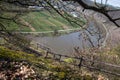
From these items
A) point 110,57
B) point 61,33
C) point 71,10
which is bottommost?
point 61,33

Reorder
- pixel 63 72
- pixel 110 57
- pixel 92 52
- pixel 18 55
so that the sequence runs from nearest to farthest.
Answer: pixel 63 72 < pixel 18 55 < pixel 92 52 < pixel 110 57

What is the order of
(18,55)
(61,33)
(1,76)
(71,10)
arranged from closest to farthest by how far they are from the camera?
(1,76) < (18,55) < (71,10) < (61,33)

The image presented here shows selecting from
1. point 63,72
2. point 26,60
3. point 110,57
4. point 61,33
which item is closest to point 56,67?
point 63,72

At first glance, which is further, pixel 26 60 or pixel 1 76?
pixel 26 60

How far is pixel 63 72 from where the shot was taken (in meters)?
6.83

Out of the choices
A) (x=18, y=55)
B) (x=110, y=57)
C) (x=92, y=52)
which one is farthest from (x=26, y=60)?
(x=110, y=57)

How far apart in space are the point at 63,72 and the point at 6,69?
4.42 feet

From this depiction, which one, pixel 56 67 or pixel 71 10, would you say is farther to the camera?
pixel 71 10

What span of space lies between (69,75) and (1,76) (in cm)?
156

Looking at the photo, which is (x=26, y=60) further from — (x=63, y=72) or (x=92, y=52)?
(x=92, y=52)

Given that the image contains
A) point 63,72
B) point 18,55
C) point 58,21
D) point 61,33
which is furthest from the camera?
point 58,21

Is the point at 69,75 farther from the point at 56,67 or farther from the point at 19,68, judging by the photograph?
the point at 19,68

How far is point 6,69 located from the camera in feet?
22.1

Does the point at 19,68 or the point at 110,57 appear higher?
the point at 19,68
